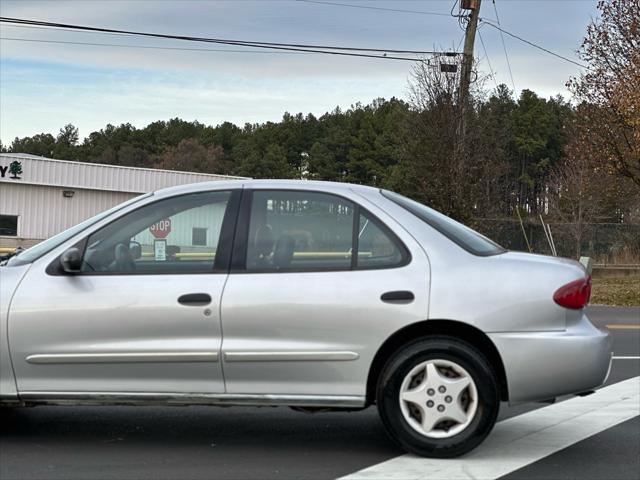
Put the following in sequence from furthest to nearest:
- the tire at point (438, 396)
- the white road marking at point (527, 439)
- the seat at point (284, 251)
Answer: the seat at point (284, 251)
the tire at point (438, 396)
the white road marking at point (527, 439)

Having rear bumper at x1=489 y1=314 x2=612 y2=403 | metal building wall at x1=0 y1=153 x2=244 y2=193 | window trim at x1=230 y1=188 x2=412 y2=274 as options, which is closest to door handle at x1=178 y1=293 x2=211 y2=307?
window trim at x1=230 y1=188 x2=412 y2=274

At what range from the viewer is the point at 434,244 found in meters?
5.50

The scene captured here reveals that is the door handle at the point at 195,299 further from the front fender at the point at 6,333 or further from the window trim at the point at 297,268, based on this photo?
the front fender at the point at 6,333

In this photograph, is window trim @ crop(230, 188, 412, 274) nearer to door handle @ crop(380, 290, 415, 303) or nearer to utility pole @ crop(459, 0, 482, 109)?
door handle @ crop(380, 290, 415, 303)

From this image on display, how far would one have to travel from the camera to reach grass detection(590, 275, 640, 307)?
1925 centimetres

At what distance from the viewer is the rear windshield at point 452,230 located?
18.4 feet

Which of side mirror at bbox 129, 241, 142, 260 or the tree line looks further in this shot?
the tree line

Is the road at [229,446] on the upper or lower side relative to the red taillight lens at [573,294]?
lower

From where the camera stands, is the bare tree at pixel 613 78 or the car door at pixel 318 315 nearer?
the car door at pixel 318 315

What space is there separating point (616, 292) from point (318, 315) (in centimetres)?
1756

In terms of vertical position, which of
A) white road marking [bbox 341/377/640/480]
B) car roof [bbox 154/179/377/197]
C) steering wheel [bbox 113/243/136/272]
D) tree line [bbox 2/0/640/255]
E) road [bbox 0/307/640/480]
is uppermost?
tree line [bbox 2/0/640/255]

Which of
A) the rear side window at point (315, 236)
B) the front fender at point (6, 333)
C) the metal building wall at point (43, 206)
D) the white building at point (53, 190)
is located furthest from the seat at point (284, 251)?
the metal building wall at point (43, 206)

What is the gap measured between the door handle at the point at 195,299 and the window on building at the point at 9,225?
41.0 meters

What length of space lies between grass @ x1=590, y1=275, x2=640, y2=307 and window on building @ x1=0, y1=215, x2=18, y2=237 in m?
28.7
